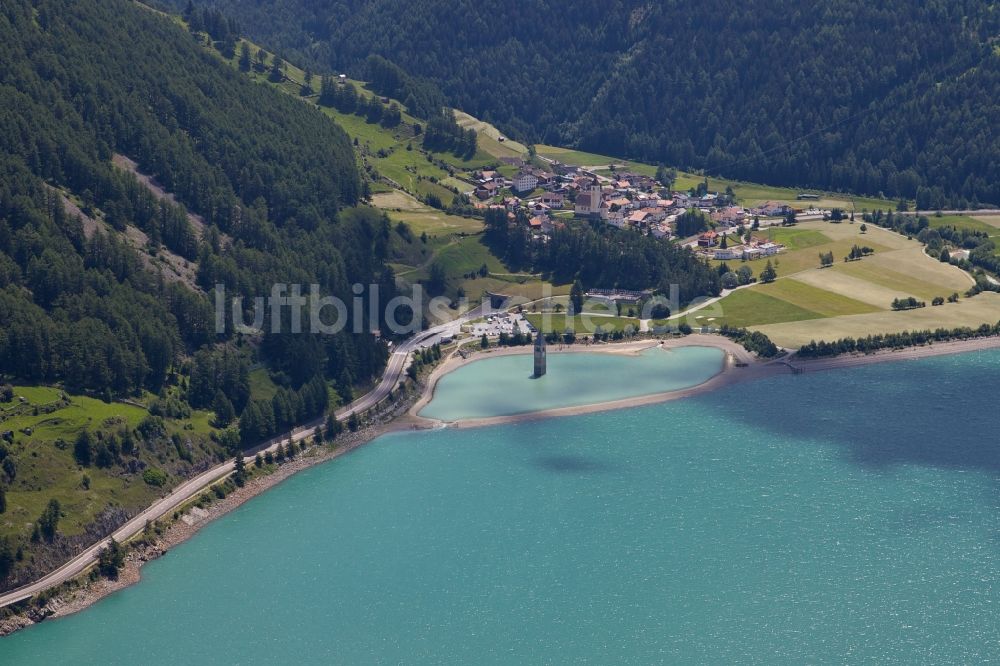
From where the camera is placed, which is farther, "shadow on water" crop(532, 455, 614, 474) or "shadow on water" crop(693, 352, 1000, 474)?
"shadow on water" crop(693, 352, 1000, 474)

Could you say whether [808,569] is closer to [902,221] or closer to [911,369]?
[911,369]

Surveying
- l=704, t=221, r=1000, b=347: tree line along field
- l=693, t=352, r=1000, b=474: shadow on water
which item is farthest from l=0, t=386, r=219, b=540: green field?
l=704, t=221, r=1000, b=347: tree line along field

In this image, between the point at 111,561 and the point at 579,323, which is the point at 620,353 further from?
the point at 111,561

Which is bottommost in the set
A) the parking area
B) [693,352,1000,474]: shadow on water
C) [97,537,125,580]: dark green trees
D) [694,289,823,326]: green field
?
[97,537,125,580]: dark green trees

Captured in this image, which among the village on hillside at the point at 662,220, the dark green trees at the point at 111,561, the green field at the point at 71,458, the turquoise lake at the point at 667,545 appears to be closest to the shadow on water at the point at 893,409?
the turquoise lake at the point at 667,545

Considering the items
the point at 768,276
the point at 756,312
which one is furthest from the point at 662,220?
the point at 756,312

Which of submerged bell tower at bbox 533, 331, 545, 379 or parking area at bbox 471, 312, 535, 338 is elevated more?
parking area at bbox 471, 312, 535, 338

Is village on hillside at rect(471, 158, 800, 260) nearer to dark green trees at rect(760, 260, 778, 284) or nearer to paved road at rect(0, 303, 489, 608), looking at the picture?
dark green trees at rect(760, 260, 778, 284)

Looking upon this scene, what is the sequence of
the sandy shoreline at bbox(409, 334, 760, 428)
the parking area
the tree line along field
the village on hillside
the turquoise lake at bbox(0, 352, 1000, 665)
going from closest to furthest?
the turquoise lake at bbox(0, 352, 1000, 665)
the sandy shoreline at bbox(409, 334, 760, 428)
the tree line along field
the parking area
the village on hillside

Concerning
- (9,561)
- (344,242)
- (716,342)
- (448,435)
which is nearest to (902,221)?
(716,342)
